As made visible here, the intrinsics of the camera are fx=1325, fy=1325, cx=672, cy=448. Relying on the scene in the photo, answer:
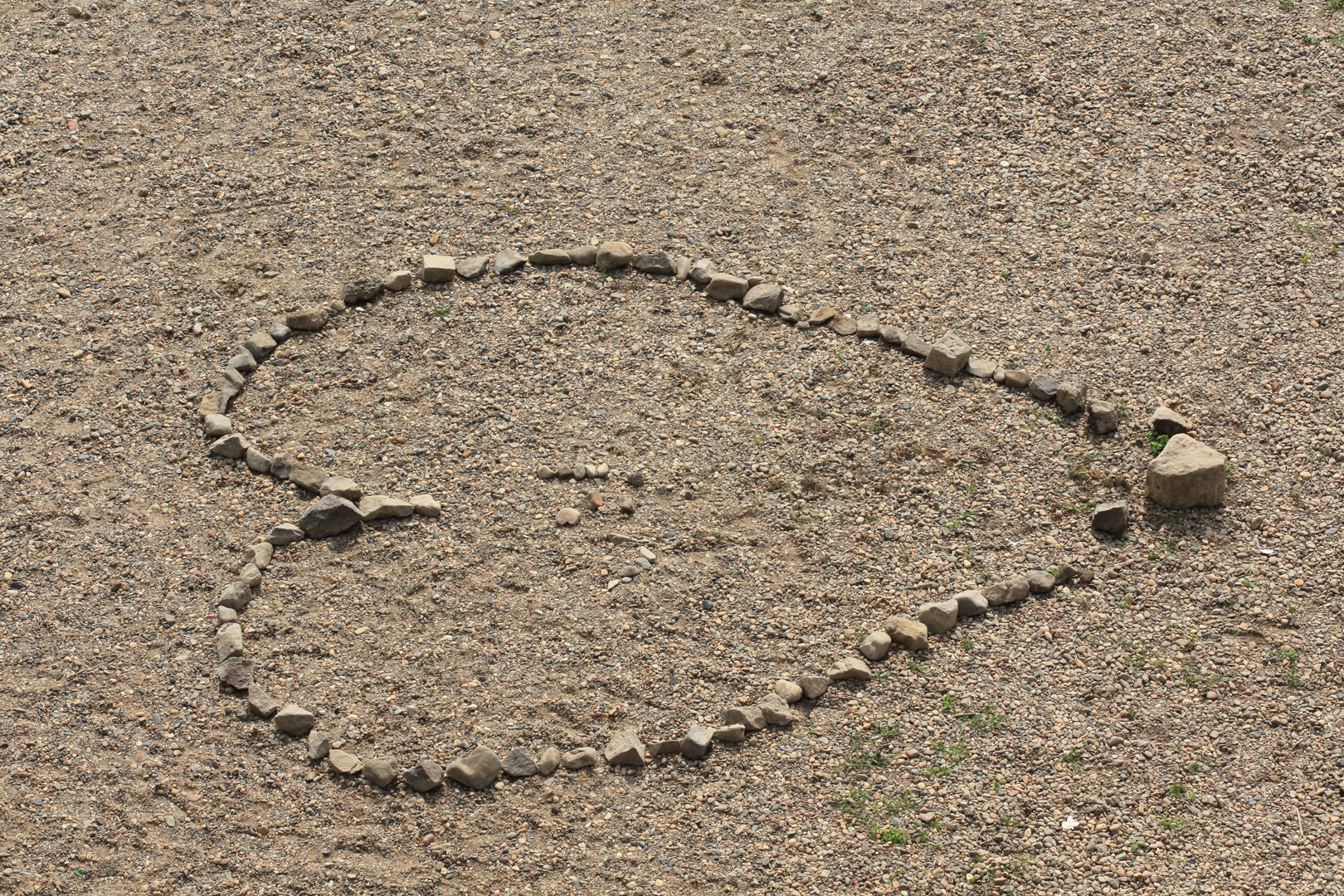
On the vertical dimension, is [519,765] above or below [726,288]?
below

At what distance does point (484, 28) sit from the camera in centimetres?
1127

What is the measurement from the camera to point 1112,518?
7.30 meters

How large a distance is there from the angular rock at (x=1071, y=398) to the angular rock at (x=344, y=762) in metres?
4.54

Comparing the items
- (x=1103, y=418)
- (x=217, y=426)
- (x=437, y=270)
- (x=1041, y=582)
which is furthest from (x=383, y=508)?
(x=1103, y=418)

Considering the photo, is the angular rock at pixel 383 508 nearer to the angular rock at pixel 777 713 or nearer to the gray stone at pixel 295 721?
the gray stone at pixel 295 721

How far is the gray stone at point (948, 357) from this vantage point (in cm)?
820

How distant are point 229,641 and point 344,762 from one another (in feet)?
3.39

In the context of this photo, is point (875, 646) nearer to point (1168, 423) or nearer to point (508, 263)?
point (1168, 423)

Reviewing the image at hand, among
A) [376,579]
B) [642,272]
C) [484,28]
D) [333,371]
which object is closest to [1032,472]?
[642,272]

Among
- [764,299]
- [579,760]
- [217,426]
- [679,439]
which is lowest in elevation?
[579,760]

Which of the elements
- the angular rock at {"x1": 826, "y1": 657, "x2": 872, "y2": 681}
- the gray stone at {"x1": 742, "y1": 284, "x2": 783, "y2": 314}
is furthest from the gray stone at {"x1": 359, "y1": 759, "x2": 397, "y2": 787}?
the gray stone at {"x1": 742, "y1": 284, "x2": 783, "y2": 314}

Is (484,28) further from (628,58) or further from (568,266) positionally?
Answer: (568,266)

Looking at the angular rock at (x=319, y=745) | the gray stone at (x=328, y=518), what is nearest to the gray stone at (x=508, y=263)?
the gray stone at (x=328, y=518)

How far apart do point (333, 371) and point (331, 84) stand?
3.38m
